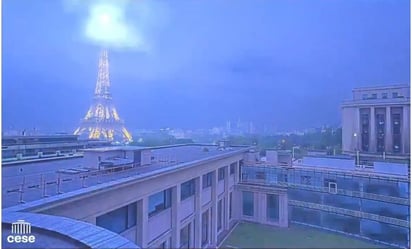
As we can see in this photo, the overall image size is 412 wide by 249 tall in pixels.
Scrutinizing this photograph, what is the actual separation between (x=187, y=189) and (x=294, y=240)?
5.06 ft

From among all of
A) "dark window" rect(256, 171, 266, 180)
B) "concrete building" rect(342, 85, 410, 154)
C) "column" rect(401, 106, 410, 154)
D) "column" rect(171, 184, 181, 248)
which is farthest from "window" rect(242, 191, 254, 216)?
"column" rect(401, 106, 410, 154)

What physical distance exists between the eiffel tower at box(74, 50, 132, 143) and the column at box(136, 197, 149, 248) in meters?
2.75

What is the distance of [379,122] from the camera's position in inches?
140

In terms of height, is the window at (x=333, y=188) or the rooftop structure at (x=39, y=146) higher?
the rooftop structure at (x=39, y=146)

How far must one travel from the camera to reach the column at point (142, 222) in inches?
103

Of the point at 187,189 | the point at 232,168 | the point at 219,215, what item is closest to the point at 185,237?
the point at 187,189

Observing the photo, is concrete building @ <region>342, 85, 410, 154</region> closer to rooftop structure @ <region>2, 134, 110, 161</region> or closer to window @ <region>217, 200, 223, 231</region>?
window @ <region>217, 200, 223, 231</region>

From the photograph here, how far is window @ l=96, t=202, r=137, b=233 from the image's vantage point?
2.22 metres

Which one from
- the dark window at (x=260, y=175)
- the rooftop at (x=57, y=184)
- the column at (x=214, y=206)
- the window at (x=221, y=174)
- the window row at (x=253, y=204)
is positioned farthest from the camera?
the dark window at (x=260, y=175)

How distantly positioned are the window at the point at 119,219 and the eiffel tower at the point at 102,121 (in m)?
2.80

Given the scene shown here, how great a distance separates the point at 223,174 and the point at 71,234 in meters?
3.94

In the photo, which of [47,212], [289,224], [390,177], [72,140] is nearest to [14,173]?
[47,212]

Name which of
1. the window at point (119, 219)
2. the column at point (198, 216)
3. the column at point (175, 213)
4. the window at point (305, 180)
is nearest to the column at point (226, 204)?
the column at point (198, 216)

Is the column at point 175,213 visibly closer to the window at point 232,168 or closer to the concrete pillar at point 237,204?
the concrete pillar at point 237,204
